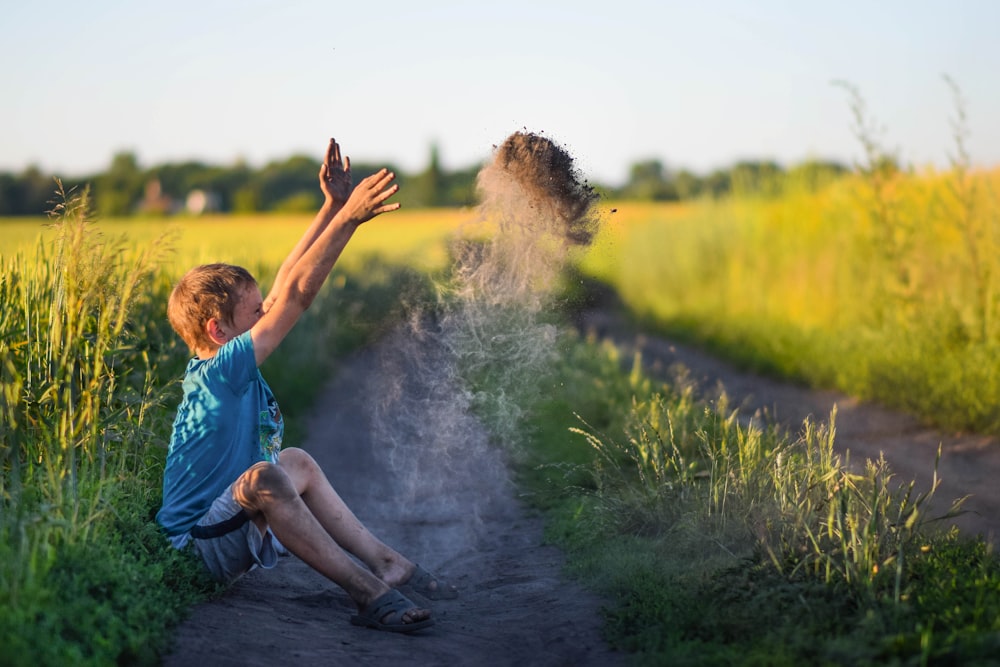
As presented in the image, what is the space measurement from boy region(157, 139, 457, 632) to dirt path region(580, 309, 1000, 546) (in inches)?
84.5

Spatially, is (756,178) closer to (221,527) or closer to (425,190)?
(425,190)

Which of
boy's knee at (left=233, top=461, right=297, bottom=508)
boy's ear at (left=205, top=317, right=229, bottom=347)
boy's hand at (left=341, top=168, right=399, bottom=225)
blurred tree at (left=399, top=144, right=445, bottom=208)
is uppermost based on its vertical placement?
blurred tree at (left=399, top=144, right=445, bottom=208)

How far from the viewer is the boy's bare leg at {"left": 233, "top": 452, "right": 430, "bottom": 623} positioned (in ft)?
15.2

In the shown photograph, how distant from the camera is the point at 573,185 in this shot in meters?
6.05

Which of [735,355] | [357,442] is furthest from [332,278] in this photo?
[357,442]

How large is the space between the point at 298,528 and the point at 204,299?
115cm

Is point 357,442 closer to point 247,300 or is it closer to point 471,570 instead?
point 471,570

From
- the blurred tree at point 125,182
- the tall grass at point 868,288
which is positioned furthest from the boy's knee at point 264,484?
the blurred tree at point 125,182

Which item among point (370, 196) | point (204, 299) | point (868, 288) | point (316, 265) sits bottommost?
point (868, 288)

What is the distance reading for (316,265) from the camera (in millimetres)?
4633

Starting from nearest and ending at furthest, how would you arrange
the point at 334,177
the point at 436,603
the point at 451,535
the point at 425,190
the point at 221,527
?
the point at 221,527 < the point at 334,177 < the point at 436,603 < the point at 451,535 < the point at 425,190

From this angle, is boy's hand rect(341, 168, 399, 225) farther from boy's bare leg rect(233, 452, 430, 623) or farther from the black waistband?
the black waistband

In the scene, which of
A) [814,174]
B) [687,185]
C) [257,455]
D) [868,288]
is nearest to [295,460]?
[257,455]

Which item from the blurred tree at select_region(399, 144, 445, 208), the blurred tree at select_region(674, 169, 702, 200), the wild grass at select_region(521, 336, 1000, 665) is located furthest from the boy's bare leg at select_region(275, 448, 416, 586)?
the blurred tree at select_region(674, 169, 702, 200)
